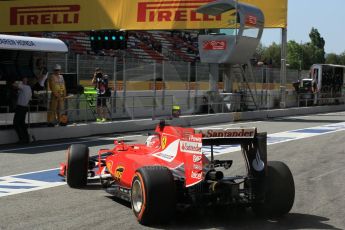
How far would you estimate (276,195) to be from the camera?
6.84 meters

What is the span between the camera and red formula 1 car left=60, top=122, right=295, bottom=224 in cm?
643

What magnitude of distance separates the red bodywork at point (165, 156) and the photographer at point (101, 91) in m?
11.5

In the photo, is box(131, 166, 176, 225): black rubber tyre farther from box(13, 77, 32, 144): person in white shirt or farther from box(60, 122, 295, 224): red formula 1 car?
box(13, 77, 32, 144): person in white shirt

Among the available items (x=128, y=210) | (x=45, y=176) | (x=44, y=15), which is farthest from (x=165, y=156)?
(x=44, y=15)

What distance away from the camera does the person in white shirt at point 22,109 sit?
15.0 m

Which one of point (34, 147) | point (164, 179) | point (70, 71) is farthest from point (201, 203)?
point (70, 71)

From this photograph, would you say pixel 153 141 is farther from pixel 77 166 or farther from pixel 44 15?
pixel 44 15

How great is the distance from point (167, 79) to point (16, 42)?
12.1 metres

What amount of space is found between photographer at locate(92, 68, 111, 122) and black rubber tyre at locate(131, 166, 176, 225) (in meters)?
13.4

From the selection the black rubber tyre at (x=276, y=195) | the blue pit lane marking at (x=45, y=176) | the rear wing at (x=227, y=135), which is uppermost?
the rear wing at (x=227, y=135)

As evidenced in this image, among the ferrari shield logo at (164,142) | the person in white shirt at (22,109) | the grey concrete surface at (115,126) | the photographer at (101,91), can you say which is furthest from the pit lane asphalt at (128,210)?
the photographer at (101,91)

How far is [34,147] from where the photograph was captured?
1464 centimetres

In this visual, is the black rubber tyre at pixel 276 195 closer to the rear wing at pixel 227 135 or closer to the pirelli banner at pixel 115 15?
the rear wing at pixel 227 135

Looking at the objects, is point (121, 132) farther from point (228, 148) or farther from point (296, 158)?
point (296, 158)
